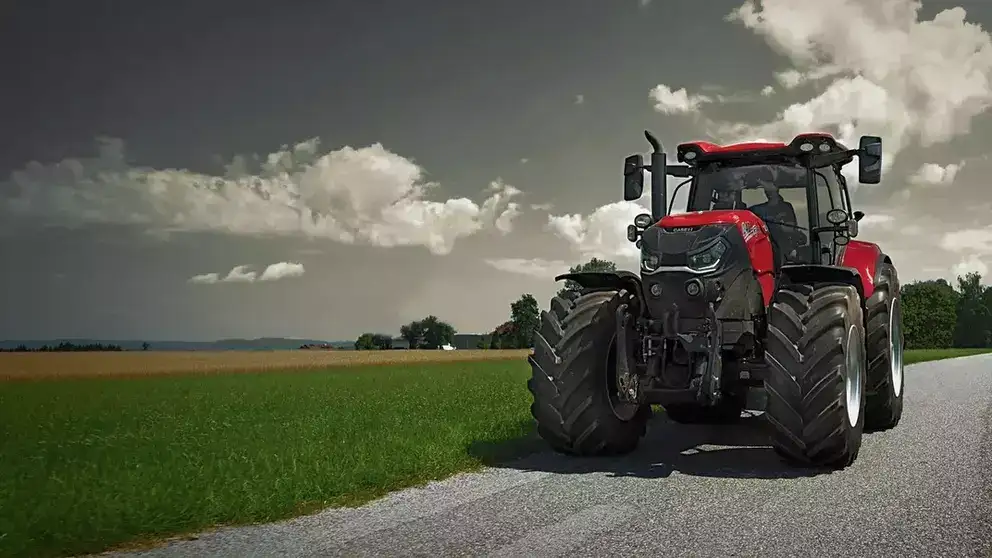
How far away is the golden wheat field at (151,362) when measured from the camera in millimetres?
31875

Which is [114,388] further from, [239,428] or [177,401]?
[239,428]

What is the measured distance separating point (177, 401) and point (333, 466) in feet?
37.4

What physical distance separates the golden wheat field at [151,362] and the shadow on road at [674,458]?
26.1 m

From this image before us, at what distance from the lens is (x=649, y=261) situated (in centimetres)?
859

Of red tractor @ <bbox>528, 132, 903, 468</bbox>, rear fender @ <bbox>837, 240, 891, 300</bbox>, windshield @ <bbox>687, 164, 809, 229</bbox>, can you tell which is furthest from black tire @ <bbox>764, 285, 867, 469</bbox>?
rear fender @ <bbox>837, 240, 891, 300</bbox>

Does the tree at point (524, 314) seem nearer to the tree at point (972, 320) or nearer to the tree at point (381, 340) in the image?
the tree at point (381, 340)

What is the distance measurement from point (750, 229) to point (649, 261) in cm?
109

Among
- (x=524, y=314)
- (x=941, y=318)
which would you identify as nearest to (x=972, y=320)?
(x=941, y=318)

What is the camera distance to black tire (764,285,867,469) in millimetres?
7492

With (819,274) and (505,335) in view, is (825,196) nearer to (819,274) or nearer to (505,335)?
(819,274)

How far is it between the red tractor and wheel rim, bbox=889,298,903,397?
266 cm

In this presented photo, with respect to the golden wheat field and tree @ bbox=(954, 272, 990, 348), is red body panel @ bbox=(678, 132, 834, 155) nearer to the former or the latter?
A: the golden wheat field

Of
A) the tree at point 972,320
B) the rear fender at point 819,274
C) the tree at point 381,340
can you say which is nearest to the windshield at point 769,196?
the rear fender at point 819,274

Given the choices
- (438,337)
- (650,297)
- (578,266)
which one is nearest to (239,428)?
(650,297)
